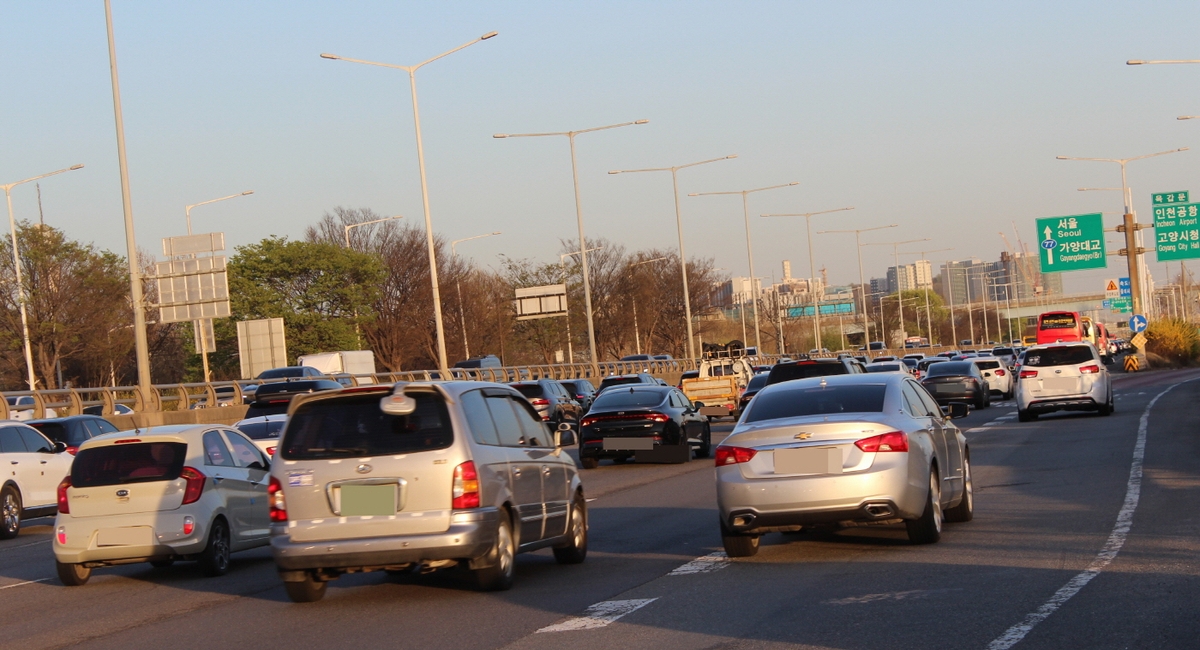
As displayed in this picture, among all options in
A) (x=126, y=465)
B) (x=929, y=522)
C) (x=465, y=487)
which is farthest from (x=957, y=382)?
(x=465, y=487)

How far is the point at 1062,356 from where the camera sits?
95.7 feet

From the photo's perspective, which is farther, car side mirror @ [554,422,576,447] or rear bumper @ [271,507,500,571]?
car side mirror @ [554,422,576,447]

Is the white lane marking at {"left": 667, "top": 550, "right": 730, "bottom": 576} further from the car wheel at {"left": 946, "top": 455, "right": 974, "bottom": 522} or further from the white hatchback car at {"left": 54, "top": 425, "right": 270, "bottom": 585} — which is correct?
the white hatchback car at {"left": 54, "top": 425, "right": 270, "bottom": 585}

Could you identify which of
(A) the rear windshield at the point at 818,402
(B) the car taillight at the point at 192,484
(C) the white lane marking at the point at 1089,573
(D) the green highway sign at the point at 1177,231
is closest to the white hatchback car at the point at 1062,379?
(C) the white lane marking at the point at 1089,573

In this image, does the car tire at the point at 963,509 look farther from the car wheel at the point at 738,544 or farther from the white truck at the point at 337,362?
the white truck at the point at 337,362

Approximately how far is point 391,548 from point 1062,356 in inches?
894

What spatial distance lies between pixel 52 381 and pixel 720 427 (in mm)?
45216

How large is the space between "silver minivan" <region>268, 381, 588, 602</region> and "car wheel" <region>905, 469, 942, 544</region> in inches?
136

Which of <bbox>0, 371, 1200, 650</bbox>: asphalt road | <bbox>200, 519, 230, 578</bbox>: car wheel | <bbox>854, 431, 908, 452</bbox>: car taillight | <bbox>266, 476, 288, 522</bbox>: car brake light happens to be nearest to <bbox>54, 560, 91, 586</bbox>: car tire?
<bbox>0, 371, 1200, 650</bbox>: asphalt road

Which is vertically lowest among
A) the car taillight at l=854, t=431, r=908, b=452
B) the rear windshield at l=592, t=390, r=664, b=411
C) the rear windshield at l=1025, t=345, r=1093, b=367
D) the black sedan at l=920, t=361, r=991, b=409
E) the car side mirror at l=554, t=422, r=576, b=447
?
the black sedan at l=920, t=361, r=991, b=409

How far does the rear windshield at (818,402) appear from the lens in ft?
37.8

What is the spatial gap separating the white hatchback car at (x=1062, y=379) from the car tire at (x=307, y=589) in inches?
869

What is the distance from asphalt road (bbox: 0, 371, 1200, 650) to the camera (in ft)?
26.1

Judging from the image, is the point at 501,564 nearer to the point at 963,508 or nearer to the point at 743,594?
the point at 743,594
